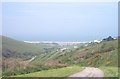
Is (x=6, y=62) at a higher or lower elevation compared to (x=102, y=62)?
higher

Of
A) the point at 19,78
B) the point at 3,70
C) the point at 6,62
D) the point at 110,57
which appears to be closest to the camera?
the point at 19,78

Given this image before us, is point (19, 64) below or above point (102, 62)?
above

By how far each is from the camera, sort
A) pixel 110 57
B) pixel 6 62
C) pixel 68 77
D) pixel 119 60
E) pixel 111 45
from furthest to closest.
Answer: pixel 111 45
pixel 110 57
pixel 119 60
pixel 6 62
pixel 68 77

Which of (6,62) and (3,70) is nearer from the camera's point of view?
(3,70)

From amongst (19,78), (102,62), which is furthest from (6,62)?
(102,62)

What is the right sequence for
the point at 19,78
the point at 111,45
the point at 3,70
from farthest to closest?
the point at 111,45, the point at 3,70, the point at 19,78

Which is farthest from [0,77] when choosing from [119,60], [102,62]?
[102,62]

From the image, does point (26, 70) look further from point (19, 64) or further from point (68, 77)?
point (68, 77)

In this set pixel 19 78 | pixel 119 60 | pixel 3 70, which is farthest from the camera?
pixel 119 60

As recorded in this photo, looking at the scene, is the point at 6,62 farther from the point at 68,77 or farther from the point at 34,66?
the point at 68,77

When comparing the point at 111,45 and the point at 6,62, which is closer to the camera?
the point at 6,62
